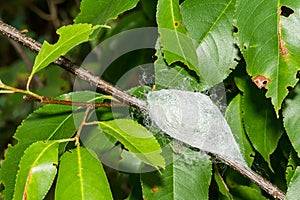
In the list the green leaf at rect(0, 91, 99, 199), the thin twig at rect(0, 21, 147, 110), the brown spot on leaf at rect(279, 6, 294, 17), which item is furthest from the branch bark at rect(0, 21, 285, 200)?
the brown spot on leaf at rect(279, 6, 294, 17)

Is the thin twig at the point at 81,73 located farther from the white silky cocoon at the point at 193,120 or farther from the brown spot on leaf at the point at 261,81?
the brown spot on leaf at the point at 261,81

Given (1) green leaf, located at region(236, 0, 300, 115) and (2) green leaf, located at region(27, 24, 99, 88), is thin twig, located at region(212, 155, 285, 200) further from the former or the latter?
(2) green leaf, located at region(27, 24, 99, 88)

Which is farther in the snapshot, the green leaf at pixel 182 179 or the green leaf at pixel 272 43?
the green leaf at pixel 182 179

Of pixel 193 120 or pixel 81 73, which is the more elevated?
pixel 81 73

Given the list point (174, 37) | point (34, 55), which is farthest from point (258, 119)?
point (34, 55)

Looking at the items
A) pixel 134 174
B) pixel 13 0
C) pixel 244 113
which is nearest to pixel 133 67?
pixel 134 174

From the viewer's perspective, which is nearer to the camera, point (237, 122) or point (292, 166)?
point (292, 166)

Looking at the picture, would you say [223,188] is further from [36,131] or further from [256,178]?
[36,131]

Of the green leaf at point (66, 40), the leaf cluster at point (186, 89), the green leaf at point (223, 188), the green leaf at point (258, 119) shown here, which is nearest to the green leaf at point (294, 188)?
the leaf cluster at point (186, 89)
